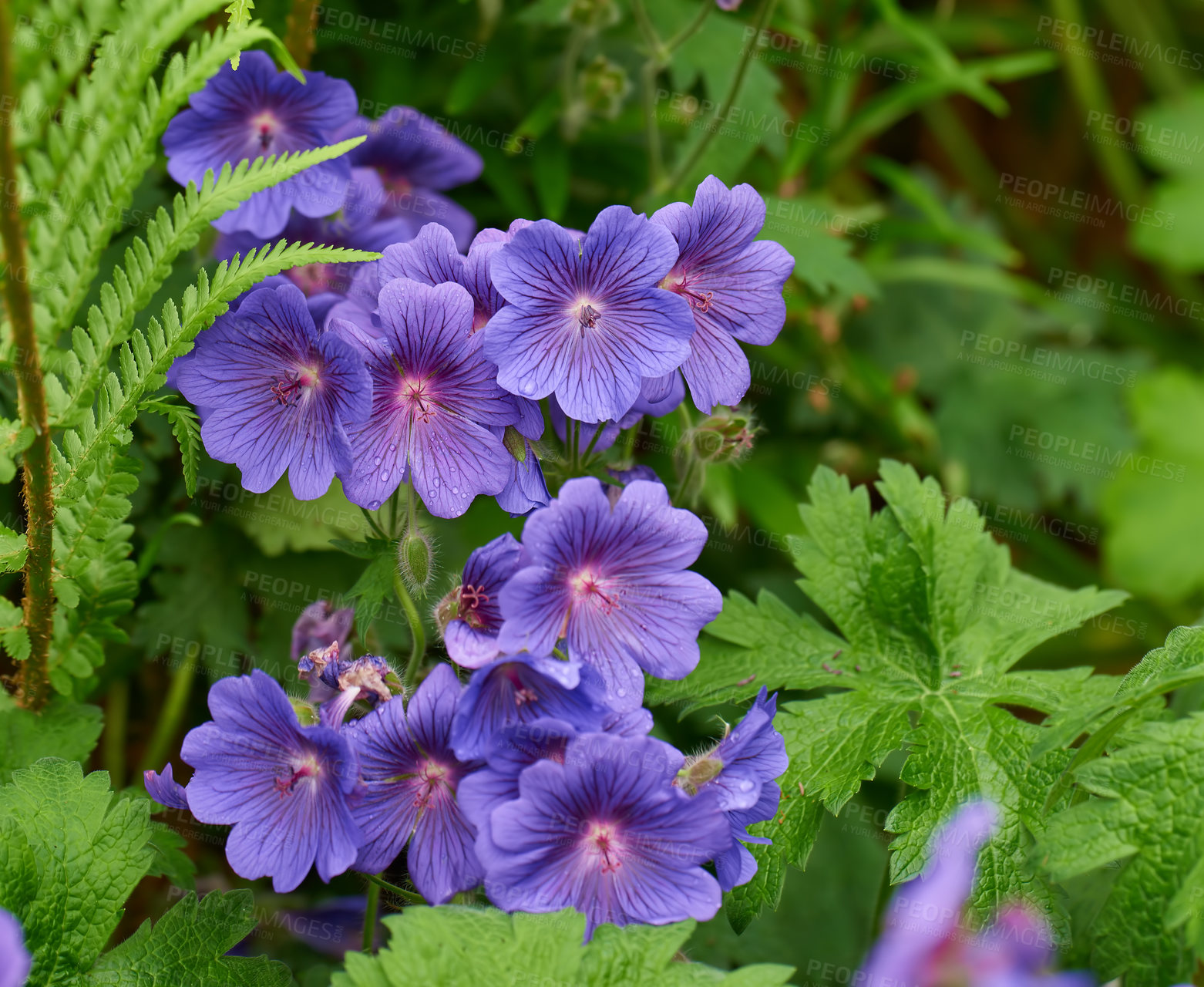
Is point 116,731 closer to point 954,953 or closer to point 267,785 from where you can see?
point 267,785

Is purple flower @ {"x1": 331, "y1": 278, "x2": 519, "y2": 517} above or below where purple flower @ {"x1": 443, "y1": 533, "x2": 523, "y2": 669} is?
above

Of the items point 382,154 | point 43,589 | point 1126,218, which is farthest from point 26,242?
point 1126,218

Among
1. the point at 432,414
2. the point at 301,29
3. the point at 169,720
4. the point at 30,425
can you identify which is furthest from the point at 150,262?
the point at 169,720

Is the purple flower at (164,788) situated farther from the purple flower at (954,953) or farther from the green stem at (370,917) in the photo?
the purple flower at (954,953)

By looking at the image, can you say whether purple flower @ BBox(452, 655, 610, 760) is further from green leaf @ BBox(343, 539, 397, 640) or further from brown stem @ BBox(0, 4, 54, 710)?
brown stem @ BBox(0, 4, 54, 710)

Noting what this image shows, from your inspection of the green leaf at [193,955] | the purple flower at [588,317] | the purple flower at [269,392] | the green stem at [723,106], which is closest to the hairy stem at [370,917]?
the green leaf at [193,955]

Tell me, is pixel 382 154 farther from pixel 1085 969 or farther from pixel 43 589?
pixel 1085 969

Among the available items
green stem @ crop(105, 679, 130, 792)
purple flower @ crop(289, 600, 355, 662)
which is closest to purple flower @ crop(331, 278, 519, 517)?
purple flower @ crop(289, 600, 355, 662)
